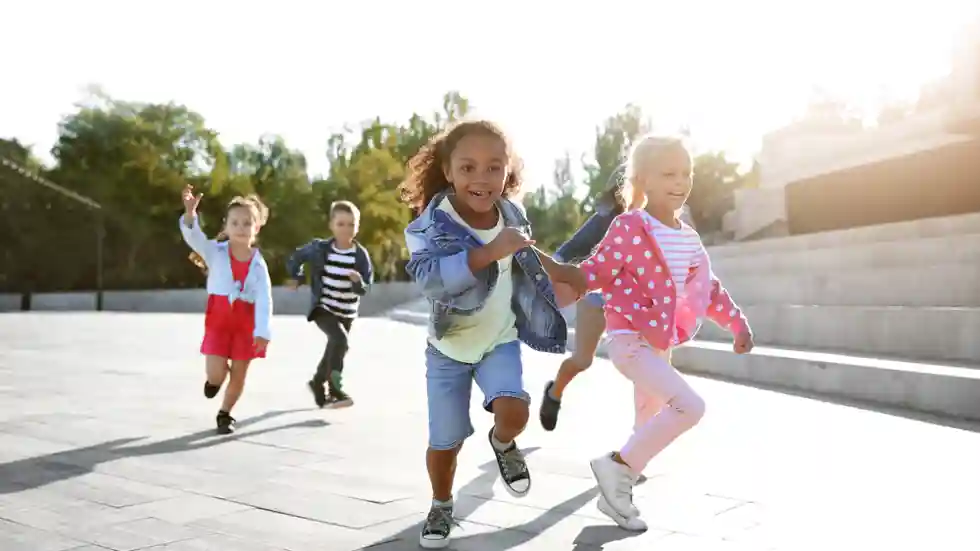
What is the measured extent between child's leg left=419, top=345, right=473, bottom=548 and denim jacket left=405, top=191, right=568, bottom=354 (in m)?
0.16

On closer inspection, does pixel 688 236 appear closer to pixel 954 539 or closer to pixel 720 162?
pixel 954 539

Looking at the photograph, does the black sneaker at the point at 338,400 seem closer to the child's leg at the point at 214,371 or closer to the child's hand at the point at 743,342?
the child's leg at the point at 214,371

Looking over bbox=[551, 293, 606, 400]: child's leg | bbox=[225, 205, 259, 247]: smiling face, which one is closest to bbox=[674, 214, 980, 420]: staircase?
bbox=[551, 293, 606, 400]: child's leg

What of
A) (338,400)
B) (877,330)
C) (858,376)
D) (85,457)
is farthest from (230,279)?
(877,330)

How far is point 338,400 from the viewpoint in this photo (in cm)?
855

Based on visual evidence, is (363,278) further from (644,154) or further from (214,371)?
(644,154)

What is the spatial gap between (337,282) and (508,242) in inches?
210

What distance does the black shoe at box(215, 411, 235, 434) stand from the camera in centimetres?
700

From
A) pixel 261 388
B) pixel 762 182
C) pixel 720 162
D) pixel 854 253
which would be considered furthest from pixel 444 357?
pixel 720 162

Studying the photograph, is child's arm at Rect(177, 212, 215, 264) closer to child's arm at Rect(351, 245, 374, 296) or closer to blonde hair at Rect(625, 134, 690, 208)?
child's arm at Rect(351, 245, 374, 296)

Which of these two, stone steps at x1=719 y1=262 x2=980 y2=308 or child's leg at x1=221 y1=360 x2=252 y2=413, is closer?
child's leg at x1=221 y1=360 x2=252 y2=413

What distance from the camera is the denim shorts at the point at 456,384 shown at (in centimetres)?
393

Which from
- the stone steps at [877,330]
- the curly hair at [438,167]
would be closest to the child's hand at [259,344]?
the curly hair at [438,167]

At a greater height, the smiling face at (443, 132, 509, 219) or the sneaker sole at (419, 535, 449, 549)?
the smiling face at (443, 132, 509, 219)
